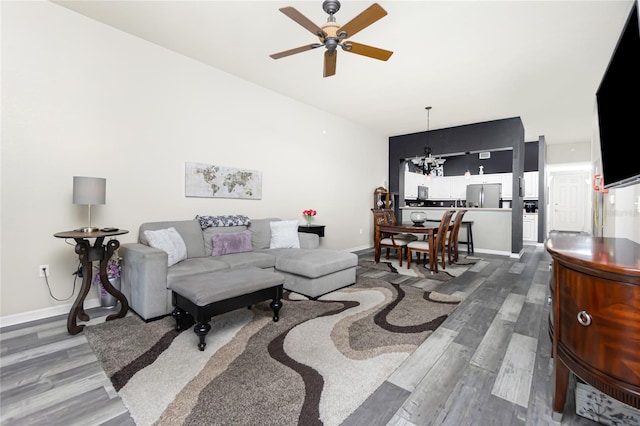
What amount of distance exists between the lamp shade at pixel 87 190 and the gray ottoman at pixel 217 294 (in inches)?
40.7

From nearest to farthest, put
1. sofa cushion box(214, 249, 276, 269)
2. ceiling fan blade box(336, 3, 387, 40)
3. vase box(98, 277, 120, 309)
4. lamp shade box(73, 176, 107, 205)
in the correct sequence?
ceiling fan blade box(336, 3, 387, 40)
lamp shade box(73, 176, 107, 205)
vase box(98, 277, 120, 309)
sofa cushion box(214, 249, 276, 269)

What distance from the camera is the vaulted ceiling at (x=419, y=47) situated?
8.64 ft

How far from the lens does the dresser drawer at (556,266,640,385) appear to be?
1024 mm

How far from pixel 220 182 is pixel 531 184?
27.0 feet

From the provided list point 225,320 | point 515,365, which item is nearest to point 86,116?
point 225,320

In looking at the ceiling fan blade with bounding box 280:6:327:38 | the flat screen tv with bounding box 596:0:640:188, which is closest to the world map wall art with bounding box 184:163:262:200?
the ceiling fan blade with bounding box 280:6:327:38

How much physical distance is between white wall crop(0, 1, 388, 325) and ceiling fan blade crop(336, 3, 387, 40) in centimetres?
230

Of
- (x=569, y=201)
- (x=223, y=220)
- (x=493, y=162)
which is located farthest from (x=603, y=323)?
(x=569, y=201)

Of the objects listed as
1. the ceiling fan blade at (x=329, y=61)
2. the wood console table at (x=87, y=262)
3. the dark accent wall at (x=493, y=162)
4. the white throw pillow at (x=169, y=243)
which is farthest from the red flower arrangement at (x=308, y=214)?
the dark accent wall at (x=493, y=162)

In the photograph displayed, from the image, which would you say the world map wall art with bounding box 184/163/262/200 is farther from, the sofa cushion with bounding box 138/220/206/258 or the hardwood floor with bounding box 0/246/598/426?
the hardwood floor with bounding box 0/246/598/426

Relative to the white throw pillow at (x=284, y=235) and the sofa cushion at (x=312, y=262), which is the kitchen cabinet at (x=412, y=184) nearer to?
the white throw pillow at (x=284, y=235)

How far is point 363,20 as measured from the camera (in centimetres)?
214

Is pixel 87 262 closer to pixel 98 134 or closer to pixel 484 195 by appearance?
pixel 98 134

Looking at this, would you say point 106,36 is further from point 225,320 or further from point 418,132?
point 418,132
